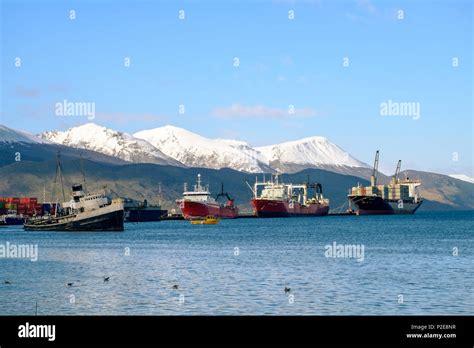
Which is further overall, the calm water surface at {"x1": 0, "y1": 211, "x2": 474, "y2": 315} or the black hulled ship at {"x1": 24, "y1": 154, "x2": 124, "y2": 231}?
the black hulled ship at {"x1": 24, "y1": 154, "x2": 124, "y2": 231}

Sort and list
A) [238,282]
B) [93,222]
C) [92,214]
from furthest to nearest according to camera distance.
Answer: [93,222] < [92,214] < [238,282]

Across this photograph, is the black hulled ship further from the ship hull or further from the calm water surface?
the calm water surface

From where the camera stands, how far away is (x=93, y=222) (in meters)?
168

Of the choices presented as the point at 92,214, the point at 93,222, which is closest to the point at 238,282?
the point at 92,214

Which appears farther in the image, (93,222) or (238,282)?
(93,222)

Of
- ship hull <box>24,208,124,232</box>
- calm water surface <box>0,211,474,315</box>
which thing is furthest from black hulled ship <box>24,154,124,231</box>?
calm water surface <box>0,211,474,315</box>

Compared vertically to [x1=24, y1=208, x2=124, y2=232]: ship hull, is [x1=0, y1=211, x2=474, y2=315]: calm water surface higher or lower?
lower

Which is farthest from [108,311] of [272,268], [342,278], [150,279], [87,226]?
[87,226]

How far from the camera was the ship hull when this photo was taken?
6629 inches

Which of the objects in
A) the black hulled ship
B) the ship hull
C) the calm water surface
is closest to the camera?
the calm water surface

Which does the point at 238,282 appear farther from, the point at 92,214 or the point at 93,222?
the point at 93,222
